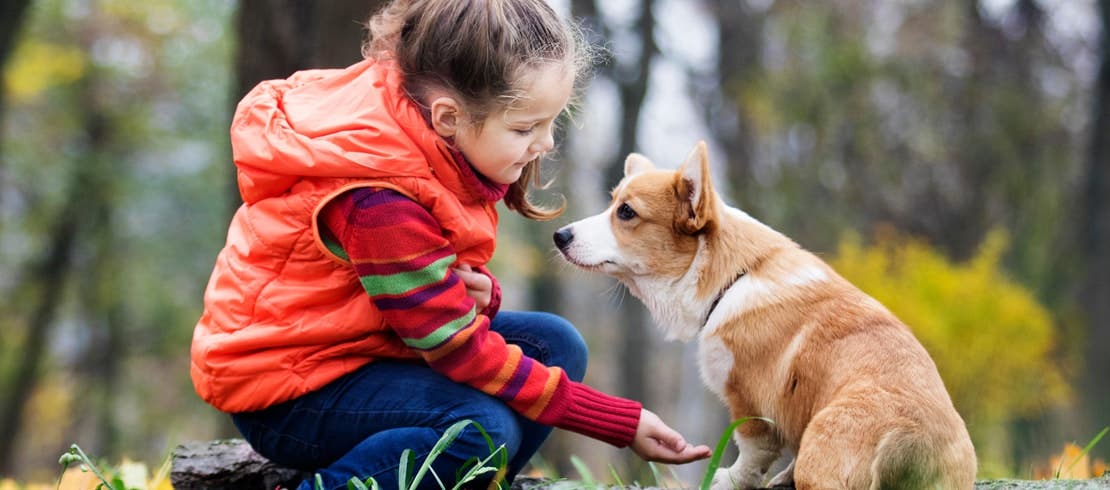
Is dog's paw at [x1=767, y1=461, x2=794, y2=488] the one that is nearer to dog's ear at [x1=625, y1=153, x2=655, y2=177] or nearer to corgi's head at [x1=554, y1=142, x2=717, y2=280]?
corgi's head at [x1=554, y1=142, x2=717, y2=280]

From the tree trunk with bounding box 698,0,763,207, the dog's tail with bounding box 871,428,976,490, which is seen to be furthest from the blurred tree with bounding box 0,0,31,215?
the tree trunk with bounding box 698,0,763,207

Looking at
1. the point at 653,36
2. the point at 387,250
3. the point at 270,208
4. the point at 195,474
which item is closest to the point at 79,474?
the point at 195,474

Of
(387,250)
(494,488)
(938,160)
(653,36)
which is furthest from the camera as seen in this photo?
(653,36)

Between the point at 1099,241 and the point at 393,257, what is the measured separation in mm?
8217

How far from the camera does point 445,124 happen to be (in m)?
2.72

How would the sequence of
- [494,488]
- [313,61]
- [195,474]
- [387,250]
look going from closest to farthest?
1. [387,250]
2. [494,488]
3. [195,474]
4. [313,61]

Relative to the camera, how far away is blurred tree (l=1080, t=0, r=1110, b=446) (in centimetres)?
861

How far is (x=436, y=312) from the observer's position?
2607mm

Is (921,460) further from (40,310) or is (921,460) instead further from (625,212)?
(40,310)

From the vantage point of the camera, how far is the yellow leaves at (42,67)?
44.9 feet

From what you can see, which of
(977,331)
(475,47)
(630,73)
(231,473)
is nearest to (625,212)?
(475,47)

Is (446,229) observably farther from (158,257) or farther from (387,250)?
(158,257)

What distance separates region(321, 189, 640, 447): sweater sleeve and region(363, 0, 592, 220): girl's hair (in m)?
0.34

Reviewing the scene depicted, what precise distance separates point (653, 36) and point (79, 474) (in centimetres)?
1027
